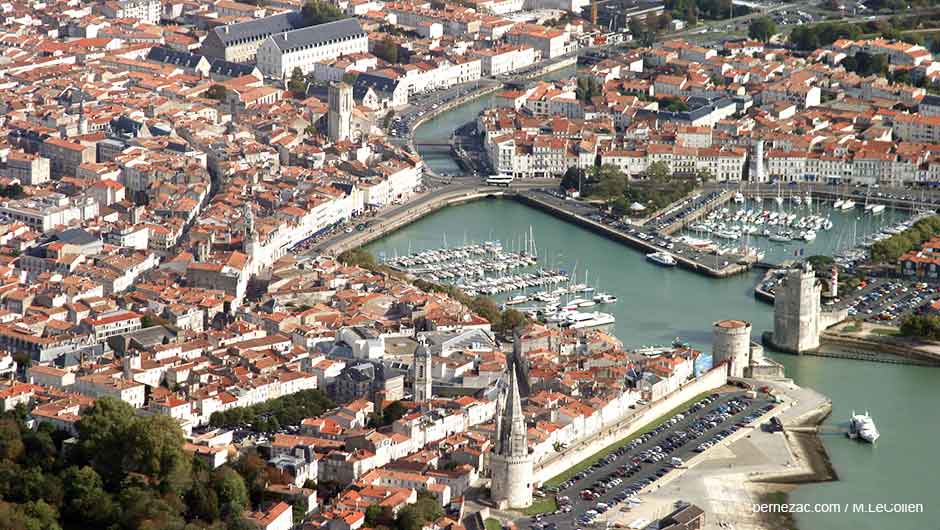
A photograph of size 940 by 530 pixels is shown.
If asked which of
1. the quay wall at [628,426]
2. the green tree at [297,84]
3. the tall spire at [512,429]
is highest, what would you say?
the tall spire at [512,429]

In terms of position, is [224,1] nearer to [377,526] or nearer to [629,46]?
[629,46]

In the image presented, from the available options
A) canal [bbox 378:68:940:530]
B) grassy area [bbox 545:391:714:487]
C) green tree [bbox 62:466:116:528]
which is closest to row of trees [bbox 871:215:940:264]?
canal [bbox 378:68:940:530]

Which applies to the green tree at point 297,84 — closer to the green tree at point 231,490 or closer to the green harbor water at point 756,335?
the green harbor water at point 756,335

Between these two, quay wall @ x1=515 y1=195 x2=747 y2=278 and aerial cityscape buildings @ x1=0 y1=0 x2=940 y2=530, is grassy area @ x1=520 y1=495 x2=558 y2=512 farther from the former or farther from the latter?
quay wall @ x1=515 y1=195 x2=747 y2=278

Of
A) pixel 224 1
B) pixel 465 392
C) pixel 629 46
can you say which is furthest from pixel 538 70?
pixel 465 392

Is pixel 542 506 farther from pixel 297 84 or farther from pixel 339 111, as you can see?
pixel 297 84

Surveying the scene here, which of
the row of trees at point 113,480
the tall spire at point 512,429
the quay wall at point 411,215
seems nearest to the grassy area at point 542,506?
the tall spire at point 512,429
